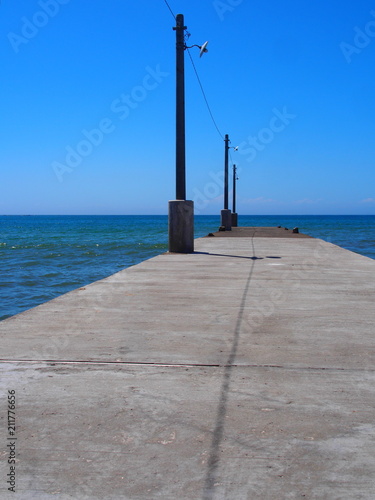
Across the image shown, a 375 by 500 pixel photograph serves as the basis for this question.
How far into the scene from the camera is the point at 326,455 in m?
2.70

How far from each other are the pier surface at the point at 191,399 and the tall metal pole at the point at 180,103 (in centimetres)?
796

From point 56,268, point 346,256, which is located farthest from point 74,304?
point 56,268

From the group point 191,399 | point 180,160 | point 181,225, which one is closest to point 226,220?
point 181,225

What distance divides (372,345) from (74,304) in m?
3.67

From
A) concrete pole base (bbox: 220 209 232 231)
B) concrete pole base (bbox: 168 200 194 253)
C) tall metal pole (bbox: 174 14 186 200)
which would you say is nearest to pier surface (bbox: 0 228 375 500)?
concrete pole base (bbox: 168 200 194 253)

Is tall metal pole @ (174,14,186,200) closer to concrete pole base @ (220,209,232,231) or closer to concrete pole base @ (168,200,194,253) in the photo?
concrete pole base @ (168,200,194,253)

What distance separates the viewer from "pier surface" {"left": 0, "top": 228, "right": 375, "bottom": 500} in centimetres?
248

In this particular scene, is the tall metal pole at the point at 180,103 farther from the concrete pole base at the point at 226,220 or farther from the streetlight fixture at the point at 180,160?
the concrete pole base at the point at 226,220

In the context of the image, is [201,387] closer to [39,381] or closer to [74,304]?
[39,381]

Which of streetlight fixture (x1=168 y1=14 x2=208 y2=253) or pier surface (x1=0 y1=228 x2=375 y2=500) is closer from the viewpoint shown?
pier surface (x1=0 y1=228 x2=375 y2=500)

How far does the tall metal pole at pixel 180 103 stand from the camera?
14.2 meters

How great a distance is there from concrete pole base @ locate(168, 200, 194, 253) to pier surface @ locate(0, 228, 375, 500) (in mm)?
7604

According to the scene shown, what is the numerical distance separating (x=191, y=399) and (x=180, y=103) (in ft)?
38.8

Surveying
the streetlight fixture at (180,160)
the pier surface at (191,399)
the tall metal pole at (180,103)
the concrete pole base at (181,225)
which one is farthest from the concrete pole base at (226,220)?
the pier surface at (191,399)
